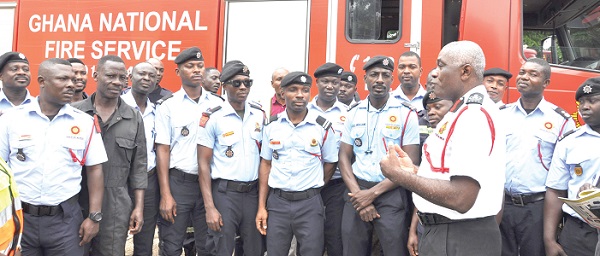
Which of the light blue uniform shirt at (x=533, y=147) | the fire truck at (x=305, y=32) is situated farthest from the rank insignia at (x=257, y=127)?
the light blue uniform shirt at (x=533, y=147)

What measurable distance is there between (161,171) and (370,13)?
2597 mm

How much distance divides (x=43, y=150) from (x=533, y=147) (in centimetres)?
310

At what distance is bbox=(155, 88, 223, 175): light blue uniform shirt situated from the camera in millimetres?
4254

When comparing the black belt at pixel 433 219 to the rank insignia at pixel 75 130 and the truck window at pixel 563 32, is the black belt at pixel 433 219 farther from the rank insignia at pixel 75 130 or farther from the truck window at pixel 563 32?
the truck window at pixel 563 32

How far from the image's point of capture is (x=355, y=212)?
3799mm

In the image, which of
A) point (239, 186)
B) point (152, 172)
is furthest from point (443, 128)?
point (152, 172)

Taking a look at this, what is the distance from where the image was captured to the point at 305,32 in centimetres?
561

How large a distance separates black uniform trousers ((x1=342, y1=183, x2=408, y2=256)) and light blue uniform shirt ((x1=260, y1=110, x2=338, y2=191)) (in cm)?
35

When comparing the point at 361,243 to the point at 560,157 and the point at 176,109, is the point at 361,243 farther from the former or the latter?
the point at 176,109

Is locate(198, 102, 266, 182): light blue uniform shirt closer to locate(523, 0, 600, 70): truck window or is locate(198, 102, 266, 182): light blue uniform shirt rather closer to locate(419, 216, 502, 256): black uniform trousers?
locate(419, 216, 502, 256): black uniform trousers

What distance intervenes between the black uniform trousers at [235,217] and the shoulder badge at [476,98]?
2047 mm

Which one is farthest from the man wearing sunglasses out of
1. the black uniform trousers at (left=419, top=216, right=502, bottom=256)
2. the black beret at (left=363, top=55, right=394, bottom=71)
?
the black uniform trousers at (left=419, top=216, right=502, bottom=256)

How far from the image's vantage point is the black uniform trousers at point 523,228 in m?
3.63

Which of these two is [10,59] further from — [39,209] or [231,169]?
[231,169]
